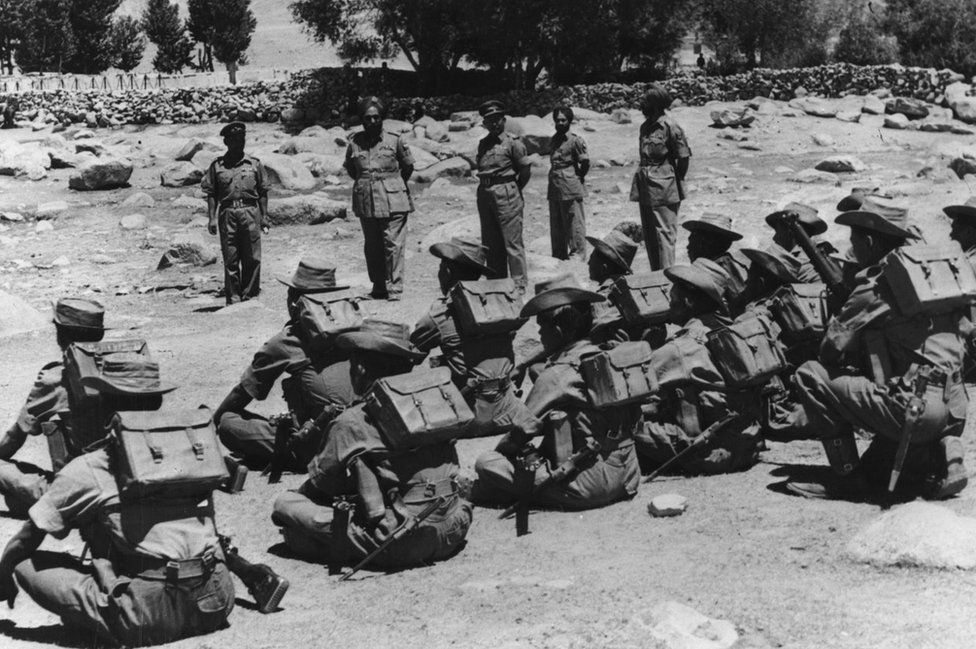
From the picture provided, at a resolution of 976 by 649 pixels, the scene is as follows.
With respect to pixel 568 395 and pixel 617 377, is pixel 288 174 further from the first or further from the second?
pixel 617 377

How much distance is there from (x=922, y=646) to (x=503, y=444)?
3.16m

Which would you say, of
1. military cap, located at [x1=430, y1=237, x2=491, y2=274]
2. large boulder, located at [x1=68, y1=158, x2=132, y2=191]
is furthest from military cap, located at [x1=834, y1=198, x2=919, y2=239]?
large boulder, located at [x1=68, y1=158, x2=132, y2=191]

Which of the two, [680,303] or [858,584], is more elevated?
[680,303]

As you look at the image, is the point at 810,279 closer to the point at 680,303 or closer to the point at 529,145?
the point at 680,303

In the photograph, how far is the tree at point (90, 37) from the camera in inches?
2130

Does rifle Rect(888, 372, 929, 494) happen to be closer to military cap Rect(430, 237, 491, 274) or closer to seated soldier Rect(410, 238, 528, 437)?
seated soldier Rect(410, 238, 528, 437)

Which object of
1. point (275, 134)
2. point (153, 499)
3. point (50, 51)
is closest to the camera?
point (153, 499)

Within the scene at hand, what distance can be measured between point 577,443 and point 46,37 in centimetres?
4845

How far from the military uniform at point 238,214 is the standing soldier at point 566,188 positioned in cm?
338

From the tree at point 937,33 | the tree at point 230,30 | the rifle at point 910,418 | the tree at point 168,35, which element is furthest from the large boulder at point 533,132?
the tree at point 168,35

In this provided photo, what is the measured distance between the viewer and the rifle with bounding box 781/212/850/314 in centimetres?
1012

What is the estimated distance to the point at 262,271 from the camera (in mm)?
16891

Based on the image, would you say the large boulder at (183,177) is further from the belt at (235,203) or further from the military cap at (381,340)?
the military cap at (381,340)

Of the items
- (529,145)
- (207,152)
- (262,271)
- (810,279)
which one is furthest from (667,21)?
(810,279)
